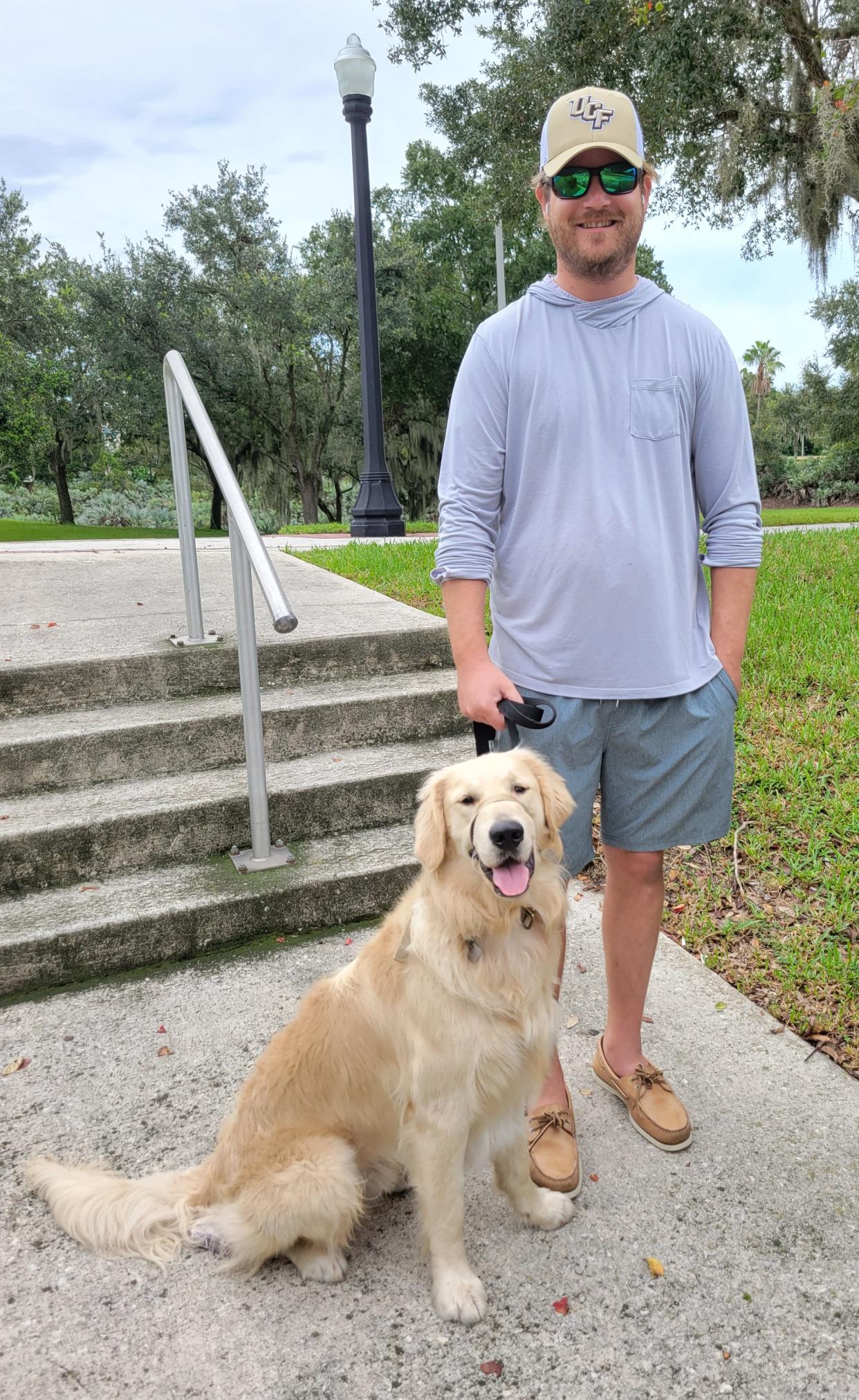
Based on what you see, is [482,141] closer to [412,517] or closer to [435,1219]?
[435,1219]

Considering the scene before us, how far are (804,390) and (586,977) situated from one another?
29700 mm

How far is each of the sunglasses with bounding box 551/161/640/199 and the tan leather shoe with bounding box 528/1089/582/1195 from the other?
2.18 metres

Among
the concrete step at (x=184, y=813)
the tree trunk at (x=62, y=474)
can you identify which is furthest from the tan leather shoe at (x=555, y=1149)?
the tree trunk at (x=62, y=474)

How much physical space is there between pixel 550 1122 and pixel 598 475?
5.26 feet

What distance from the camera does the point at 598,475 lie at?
1.95 meters

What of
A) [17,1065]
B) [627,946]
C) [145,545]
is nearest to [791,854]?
[627,946]

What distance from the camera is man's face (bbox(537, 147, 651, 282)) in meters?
1.88

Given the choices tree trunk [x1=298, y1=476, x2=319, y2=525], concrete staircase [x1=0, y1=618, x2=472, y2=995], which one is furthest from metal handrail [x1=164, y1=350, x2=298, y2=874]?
tree trunk [x1=298, y1=476, x2=319, y2=525]

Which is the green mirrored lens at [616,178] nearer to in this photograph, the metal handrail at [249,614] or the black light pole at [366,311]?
the metal handrail at [249,614]

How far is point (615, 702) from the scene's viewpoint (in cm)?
206

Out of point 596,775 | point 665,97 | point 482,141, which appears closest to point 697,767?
point 596,775

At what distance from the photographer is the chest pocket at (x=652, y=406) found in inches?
76.5

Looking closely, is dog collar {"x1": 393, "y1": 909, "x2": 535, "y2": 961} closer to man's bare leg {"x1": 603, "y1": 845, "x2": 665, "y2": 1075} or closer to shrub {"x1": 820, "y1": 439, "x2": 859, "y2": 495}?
man's bare leg {"x1": 603, "y1": 845, "x2": 665, "y2": 1075}

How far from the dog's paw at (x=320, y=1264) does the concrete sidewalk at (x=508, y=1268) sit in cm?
2
